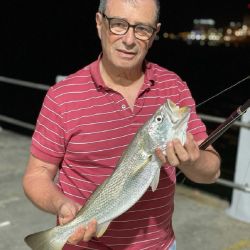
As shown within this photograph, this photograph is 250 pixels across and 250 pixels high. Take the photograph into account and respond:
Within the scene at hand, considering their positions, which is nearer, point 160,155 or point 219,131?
point 160,155

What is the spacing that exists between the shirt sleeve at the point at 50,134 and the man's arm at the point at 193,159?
488 millimetres

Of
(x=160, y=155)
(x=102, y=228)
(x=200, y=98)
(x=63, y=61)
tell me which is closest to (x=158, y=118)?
(x=160, y=155)

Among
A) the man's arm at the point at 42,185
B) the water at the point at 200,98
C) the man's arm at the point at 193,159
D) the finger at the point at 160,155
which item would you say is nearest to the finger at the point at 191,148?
the man's arm at the point at 193,159

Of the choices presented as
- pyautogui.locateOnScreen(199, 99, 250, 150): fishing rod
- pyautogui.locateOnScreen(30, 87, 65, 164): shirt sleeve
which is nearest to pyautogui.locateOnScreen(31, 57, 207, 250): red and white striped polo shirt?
pyautogui.locateOnScreen(30, 87, 65, 164): shirt sleeve

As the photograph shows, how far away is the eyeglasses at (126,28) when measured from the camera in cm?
232

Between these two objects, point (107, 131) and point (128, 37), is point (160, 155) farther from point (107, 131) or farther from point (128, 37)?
point (128, 37)

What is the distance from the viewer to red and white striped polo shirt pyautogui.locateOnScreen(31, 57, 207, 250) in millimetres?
2314

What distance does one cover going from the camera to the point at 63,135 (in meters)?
2.32

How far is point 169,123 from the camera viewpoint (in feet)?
6.93

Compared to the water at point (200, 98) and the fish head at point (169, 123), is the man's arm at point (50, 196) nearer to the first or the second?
the fish head at point (169, 123)

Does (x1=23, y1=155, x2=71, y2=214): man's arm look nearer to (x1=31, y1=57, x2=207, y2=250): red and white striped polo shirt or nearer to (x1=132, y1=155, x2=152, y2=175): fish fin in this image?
(x1=31, y1=57, x2=207, y2=250): red and white striped polo shirt

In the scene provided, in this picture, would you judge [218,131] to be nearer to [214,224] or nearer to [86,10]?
[214,224]

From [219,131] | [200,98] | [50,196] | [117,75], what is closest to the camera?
[50,196]

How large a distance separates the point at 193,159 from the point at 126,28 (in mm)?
693
